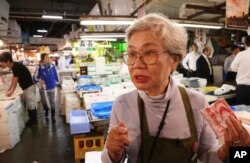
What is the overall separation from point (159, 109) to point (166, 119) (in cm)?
8

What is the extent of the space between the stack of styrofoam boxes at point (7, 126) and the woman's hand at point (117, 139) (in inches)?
215

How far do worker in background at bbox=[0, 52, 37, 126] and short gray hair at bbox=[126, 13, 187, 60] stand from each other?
6774 mm

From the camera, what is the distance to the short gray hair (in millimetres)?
1527

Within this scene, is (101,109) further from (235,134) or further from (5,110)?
(235,134)

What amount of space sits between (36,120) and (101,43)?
5.95m

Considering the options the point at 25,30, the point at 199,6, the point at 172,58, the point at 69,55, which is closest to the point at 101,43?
the point at 199,6

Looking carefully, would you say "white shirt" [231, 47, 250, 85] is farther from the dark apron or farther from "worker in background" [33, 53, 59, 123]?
"worker in background" [33, 53, 59, 123]

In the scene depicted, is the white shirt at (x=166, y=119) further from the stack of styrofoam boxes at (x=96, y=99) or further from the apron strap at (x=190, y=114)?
the stack of styrofoam boxes at (x=96, y=99)

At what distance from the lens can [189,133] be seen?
5.23ft

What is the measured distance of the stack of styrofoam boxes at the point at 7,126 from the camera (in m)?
6.11

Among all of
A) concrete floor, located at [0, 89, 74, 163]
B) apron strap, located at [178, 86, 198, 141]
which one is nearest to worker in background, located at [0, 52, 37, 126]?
concrete floor, located at [0, 89, 74, 163]

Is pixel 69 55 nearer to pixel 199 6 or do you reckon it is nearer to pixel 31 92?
pixel 31 92

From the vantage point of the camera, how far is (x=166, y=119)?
63.3 inches

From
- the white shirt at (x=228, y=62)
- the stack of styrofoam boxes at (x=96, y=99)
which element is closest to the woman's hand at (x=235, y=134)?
the stack of styrofoam boxes at (x=96, y=99)
